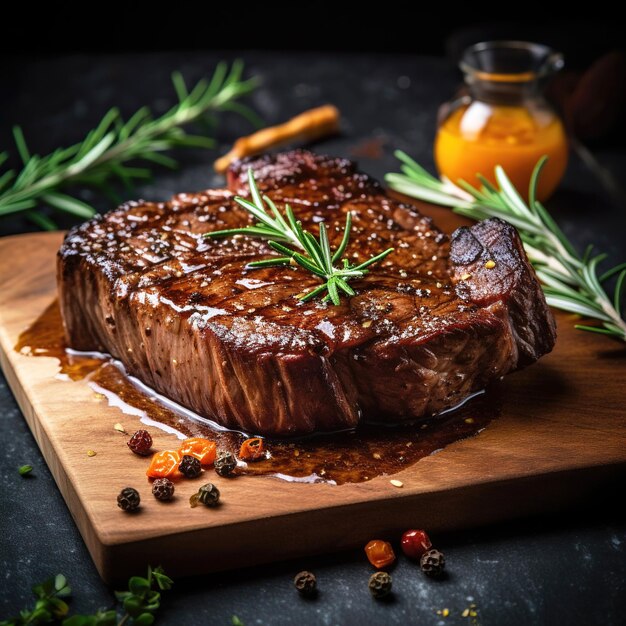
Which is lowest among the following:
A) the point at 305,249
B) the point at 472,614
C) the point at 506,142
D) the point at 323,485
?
the point at 472,614

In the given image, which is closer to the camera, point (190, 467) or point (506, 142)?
point (190, 467)

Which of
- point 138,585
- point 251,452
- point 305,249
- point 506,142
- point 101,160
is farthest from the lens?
point 101,160

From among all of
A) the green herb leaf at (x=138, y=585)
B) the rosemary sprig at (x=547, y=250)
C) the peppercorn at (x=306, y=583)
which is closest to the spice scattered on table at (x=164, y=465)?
the green herb leaf at (x=138, y=585)

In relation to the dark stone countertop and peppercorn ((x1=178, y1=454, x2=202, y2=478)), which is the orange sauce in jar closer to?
the dark stone countertop

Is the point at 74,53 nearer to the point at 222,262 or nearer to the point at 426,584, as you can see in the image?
the point at 222,262

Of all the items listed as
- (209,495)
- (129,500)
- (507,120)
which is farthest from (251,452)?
(507,120)

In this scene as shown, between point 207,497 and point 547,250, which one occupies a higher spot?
point 207,497

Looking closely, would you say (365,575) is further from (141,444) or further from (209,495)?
(141,444)
